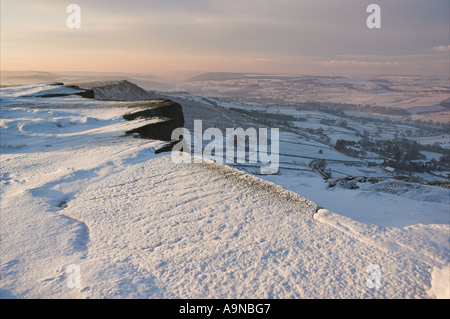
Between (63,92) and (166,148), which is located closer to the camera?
(166,148)

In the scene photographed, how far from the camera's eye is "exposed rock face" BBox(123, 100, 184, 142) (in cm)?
1225

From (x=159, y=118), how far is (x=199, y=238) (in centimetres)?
948

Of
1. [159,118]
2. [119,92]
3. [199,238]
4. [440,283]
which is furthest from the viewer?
[119,92]

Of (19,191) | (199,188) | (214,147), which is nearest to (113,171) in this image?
(19,191)

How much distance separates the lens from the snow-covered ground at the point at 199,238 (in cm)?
373

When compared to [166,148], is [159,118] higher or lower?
higher

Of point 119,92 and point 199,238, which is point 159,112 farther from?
point 119,92

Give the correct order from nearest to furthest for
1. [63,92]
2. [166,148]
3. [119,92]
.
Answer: [166,148]
[63,92]
[119,92]

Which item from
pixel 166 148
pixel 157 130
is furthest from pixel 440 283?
pixel 157 130

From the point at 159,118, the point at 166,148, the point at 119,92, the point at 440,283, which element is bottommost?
the point at 440,283

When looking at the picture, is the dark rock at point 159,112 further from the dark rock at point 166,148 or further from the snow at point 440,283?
the snow at point 440,283

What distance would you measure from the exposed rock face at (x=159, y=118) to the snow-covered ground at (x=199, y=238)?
4169mm

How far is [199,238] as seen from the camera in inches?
189

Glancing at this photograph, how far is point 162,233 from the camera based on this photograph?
499 cm
